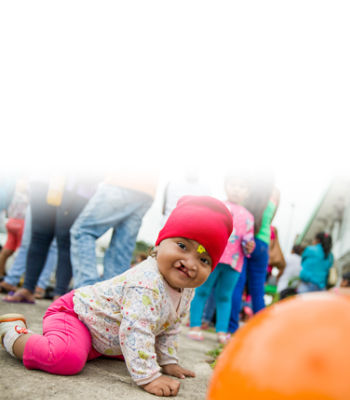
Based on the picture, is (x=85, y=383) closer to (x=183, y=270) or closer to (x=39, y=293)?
(x=183, y=270)

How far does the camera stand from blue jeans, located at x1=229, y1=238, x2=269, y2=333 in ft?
12.2

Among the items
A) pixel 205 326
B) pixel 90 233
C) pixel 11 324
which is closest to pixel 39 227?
pixel 90 233

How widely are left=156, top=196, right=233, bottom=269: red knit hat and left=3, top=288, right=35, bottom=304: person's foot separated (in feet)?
5.58

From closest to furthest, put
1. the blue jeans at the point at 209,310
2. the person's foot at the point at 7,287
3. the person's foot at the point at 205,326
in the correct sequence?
1. the person's foot at the point at 7,287
2. the person's foot at the point at 205,326
3. the blue jeans at the point at 209,310

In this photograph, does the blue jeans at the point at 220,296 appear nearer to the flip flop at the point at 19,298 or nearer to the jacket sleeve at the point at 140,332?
the flip flop at the point at 19,298

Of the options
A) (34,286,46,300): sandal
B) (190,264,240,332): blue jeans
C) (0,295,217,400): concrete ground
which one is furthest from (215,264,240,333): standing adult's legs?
(34,286,46,300): sandal

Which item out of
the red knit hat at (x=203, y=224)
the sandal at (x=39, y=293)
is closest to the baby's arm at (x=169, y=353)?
the red knit hat at (x=203, y=224)

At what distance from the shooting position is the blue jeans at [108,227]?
2.73 metres

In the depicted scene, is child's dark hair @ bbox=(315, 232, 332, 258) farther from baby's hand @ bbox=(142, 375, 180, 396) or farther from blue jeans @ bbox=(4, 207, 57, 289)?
baby's hand @ bbox=(142, 375, 180, 396)

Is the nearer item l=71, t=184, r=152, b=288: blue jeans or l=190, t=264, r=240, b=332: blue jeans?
l=71, t=184, r=152, b=288: blue jeans

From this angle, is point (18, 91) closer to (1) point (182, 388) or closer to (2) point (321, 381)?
(1) point (182, 388)

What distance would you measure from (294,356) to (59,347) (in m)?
1.05

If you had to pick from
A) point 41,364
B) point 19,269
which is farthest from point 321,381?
point 19,269

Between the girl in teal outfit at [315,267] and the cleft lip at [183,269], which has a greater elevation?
the cleft lip at [183,269]
